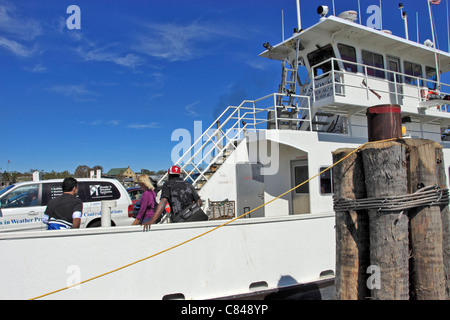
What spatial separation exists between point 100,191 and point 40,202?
140 cm

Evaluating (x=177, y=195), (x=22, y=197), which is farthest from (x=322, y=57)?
(x=22, y=197)

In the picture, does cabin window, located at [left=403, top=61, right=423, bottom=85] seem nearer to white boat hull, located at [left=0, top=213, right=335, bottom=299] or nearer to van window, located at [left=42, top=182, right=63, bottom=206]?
white boat hull, located at [left=0, top=213, right=335, bottom=299]

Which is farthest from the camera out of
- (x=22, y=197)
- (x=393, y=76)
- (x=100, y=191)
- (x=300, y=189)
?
(x=393, y=76)

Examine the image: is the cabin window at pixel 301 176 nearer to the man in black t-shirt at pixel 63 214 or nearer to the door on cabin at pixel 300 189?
the door on cabin at pixel 300 189

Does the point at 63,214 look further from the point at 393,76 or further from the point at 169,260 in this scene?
the point at 393,76

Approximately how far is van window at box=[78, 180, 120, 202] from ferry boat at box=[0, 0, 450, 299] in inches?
84.5

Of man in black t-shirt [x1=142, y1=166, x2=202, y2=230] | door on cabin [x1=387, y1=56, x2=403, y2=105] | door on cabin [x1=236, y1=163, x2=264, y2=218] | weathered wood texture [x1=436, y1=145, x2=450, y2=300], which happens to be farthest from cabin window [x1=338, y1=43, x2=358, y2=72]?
weathered wood texture [x1=436, y1=145, x2=450, y2=300]

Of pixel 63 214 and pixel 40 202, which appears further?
pixel 40 202

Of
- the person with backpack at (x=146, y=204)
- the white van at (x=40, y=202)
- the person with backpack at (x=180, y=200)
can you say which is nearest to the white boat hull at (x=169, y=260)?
the person with backpack at (x=180, y=200)

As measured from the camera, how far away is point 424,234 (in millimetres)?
2377

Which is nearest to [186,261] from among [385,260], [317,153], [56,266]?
[56,266]

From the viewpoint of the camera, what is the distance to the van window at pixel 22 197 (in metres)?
7.14
